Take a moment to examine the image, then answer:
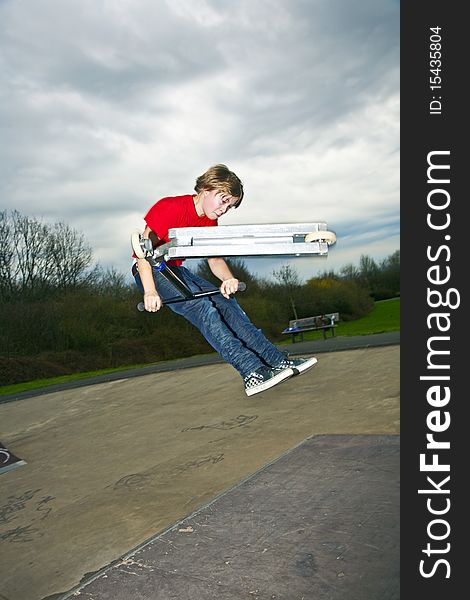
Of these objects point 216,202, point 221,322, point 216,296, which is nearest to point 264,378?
point 221,322

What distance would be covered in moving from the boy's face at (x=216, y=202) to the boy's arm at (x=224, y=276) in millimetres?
199

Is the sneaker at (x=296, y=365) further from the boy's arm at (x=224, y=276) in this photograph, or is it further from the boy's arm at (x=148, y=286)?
the boy's arm at (x=148, y=286)

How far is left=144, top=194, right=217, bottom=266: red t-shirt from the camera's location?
2.18m

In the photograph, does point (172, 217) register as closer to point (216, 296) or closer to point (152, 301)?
point (152, 301)

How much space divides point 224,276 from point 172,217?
1.66 feet

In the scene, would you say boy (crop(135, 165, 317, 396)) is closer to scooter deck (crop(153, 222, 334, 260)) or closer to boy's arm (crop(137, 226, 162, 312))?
boy's arm (crop(137, 226, 162, 312))

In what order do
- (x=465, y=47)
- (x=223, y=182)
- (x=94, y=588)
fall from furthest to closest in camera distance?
(x=223, y=182) < (x=94, y=588) < (x=465, y=47)

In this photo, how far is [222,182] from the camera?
7.26 ft

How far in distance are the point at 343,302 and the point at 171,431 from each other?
837 centimetres

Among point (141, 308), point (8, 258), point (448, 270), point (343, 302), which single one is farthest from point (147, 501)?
point (343, 302)

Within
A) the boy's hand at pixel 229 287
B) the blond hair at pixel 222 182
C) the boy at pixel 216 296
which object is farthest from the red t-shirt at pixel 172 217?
the boy's hand at pixel 229 287

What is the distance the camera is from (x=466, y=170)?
4.35 ft

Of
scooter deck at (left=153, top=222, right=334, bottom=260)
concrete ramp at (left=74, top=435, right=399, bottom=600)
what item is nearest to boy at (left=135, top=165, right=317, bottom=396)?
scooter deck at (left=153, top=222, right=334, bottom=260)

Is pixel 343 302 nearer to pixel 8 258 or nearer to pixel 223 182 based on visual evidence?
pixel 8 258
